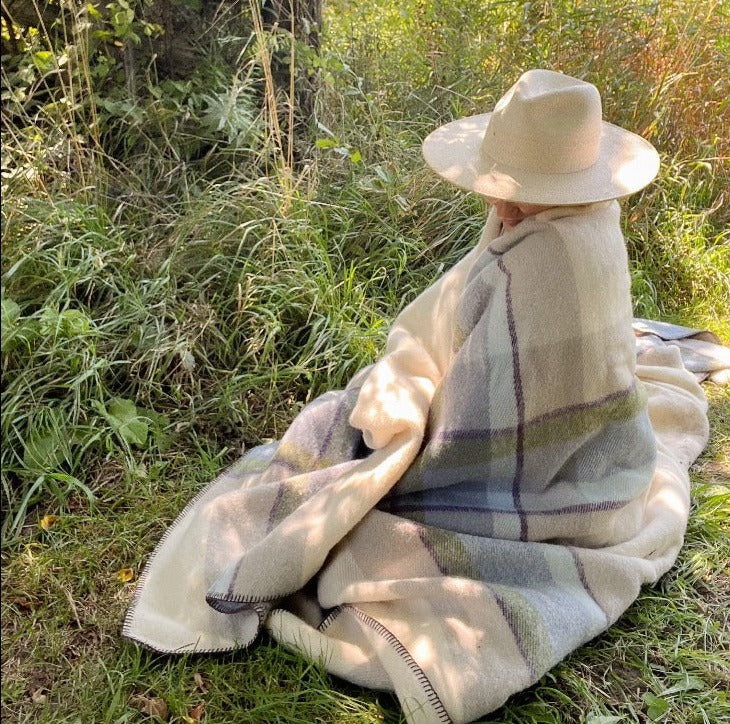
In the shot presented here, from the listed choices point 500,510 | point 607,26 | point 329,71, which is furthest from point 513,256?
point 607,26

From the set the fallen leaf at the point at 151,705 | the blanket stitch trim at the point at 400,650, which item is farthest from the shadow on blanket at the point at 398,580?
the fallen leaf at the point at 151,705

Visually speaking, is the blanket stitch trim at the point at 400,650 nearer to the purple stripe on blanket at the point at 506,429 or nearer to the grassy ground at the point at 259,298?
the grassy ground at the point at 259,298

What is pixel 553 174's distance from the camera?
201cm

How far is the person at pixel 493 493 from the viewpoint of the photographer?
75.5 inches

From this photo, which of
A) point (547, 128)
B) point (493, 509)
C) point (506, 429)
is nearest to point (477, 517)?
point (493, 509)

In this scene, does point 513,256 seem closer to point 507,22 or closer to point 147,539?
point 147,539

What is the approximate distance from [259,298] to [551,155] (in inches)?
49.3

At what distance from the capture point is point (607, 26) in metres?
3.76

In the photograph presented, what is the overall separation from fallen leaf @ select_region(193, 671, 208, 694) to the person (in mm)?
61

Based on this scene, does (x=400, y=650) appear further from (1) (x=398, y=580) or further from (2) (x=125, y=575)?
(2) (x=125, y=575)

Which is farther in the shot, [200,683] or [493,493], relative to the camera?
[493,493]

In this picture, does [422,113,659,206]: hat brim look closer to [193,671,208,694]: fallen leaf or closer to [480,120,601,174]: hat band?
[480,120,601,174]: hat band

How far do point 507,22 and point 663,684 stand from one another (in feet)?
11.5

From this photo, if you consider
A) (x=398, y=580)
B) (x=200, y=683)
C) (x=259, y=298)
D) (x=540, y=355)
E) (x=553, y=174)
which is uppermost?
(x=553, y=174)
